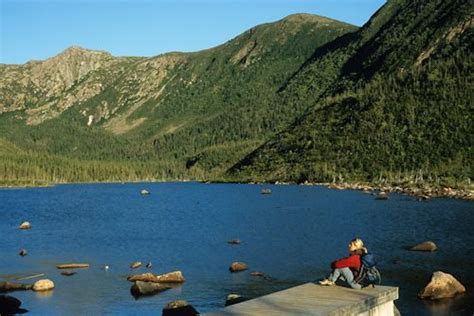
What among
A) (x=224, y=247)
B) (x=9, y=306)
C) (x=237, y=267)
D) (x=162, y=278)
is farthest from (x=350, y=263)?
(x=224, y=247)

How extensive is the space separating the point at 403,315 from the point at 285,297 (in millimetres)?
14358

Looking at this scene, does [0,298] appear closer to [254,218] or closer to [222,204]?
[254,218]

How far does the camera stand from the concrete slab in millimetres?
32844

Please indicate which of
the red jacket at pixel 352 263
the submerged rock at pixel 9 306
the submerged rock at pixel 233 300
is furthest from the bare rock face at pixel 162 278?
the red jacket at pixel 352 263

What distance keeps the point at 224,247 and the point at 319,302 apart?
2168 inches

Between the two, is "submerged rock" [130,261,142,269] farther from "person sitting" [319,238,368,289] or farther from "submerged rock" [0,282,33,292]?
"person sitting" [319,238,368,289]

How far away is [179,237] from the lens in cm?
10400

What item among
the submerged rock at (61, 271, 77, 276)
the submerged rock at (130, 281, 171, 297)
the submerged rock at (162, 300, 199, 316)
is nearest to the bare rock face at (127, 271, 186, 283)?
the submerged rock at (130, 281, 171, 297)

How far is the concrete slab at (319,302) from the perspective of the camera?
32.8m

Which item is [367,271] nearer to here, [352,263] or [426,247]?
[352,263]

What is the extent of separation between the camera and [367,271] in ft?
125

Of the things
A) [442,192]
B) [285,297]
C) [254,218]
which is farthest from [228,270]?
[442,192]

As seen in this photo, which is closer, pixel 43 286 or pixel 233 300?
pixel 233 300

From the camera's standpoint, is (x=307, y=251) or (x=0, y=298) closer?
(x=0, y=298)
